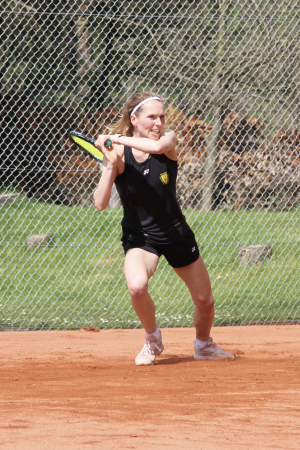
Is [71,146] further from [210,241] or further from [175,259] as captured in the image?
[175,259]

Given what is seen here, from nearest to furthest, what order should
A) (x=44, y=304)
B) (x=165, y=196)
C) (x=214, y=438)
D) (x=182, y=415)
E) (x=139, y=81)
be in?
(x=214, y=438), (x=182, y=415), (x=165, y=196), (x=44, y=304), (x=139, y=81)

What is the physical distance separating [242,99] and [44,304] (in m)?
3.37

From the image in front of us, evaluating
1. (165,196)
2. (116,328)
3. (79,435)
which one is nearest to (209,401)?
(79,435)

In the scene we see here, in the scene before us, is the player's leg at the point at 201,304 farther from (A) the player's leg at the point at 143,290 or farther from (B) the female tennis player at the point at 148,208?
(A) the player's leg at the point at 143,290

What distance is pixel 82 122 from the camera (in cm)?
817

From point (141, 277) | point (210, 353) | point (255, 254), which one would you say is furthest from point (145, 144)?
point (255, 254)

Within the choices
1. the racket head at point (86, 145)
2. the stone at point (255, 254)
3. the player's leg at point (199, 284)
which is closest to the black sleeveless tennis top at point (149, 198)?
the player's leg at point (199, 284)

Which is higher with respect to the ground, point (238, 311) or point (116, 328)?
point (238, 311)

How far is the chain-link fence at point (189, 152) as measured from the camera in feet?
20.7

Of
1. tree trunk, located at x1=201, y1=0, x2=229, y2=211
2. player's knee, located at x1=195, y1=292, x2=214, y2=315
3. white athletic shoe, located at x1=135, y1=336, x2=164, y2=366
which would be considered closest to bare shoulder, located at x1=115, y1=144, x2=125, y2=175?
player's knee, located at x1=195, y1=292, x2=214, y2=315

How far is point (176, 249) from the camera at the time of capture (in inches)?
151

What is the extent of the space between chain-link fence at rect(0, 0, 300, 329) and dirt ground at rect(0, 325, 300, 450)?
1459 mm

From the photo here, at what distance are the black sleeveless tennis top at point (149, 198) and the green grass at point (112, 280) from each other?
7.13 feet

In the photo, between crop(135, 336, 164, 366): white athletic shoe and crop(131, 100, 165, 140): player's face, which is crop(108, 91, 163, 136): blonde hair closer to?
crop(131, 100, 165, 140): player's face
